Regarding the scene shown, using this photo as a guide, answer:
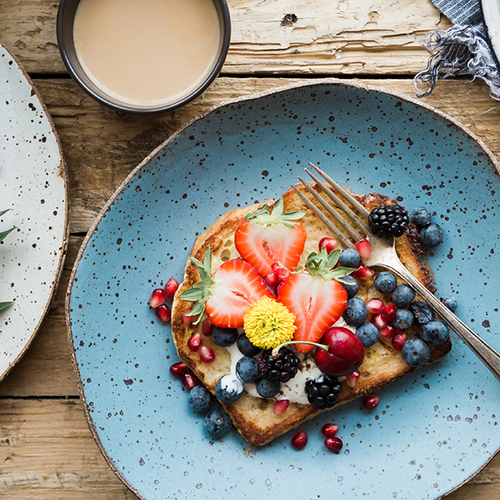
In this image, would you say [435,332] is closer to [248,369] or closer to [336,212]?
[336,212]

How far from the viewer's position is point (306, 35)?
1.85m

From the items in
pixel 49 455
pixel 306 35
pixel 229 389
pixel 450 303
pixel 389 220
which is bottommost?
pixel 49 455

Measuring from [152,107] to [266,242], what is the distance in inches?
23.6

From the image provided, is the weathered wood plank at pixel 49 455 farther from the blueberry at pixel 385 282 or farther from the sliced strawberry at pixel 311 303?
the blueberry at pixel 385 282

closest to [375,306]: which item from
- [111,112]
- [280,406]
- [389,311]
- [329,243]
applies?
[389,311]

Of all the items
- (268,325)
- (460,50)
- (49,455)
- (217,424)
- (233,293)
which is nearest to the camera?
(268,325)

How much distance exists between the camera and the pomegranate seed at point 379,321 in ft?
5.41

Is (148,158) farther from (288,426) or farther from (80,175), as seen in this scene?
(288,426)

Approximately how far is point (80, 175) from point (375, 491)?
5.29ft

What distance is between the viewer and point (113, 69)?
5.39ft

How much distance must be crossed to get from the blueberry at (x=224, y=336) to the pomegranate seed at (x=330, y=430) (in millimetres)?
486

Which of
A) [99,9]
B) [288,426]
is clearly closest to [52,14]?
[99,9]

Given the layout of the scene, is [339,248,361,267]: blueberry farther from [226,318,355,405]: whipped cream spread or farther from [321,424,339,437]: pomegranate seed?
[321,424,339,437]: pomegranate seed

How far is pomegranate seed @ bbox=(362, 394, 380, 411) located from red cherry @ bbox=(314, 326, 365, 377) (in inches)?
9.0
